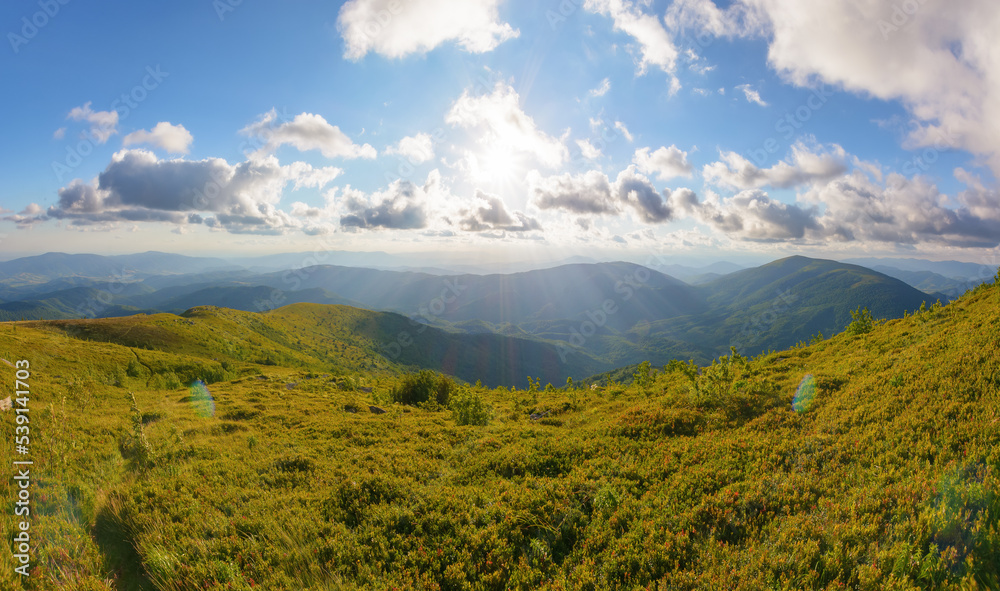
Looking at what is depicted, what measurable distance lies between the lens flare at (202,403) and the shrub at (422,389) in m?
12.3

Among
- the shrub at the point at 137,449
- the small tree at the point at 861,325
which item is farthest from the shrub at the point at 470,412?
the small tree at the point at 861,325

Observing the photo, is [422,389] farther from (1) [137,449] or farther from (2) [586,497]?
(2) [586,497]

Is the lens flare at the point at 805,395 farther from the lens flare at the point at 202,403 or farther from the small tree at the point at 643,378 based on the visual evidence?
the lens flare at the point at 202,403

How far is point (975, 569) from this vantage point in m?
5.99

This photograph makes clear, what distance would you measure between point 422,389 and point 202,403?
1513 centimetres

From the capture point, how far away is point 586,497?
32.8 feet

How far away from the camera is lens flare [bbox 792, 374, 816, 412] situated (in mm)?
14285

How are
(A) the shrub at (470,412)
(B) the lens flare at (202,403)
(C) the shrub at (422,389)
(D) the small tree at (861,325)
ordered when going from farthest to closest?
(C) the shrub at (422,389) < (D) the small tree at (861,325) < (B) the lens flare at (202,403) < (A) the shrub at (470,412)

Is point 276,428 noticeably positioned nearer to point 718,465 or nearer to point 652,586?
point 652,586

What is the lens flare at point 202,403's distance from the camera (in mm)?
21422

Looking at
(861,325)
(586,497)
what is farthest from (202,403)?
(861,325)

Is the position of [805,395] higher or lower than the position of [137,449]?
higher

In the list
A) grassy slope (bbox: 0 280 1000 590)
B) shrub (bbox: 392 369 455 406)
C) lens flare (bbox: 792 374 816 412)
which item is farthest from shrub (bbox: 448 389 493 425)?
lens flare (bbox: 792 374 816 412)

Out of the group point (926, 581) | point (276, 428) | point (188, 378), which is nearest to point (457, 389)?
point (276, 428)
